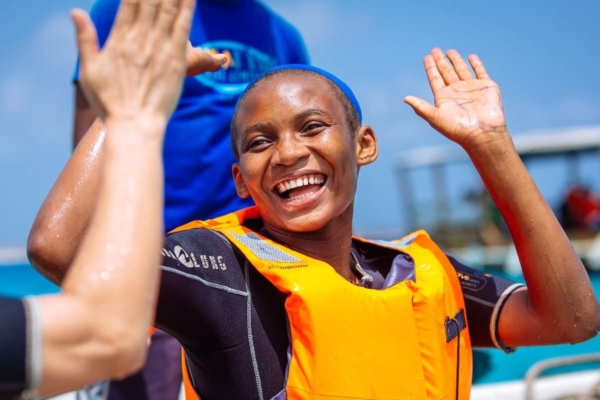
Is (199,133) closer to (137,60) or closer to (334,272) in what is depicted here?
(334,272)

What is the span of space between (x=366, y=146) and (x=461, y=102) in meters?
0.40

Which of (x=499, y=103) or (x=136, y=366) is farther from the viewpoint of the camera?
(x=499, y=103)

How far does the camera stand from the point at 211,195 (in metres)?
3.08

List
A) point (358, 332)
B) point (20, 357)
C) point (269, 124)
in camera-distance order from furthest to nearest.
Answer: point (269, 124), point (358, 332), point (20, 357)

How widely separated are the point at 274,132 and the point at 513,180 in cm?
80

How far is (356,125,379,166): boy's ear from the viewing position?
2670mm

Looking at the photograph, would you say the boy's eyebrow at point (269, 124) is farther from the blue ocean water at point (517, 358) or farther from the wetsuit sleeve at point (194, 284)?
the blue ocean water at point (517, 358)

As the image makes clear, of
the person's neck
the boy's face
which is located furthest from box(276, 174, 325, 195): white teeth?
the person's neck

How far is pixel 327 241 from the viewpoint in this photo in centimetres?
252

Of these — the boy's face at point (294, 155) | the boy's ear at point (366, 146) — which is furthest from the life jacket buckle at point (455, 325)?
the boy's ear at point (366, 146)

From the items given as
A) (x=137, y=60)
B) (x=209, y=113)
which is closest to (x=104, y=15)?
(x=209, y=113)

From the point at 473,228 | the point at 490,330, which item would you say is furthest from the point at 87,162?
the point at 473,228

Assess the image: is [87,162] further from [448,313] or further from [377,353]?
[448,313]

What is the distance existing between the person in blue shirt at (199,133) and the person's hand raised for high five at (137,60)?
150 cm
